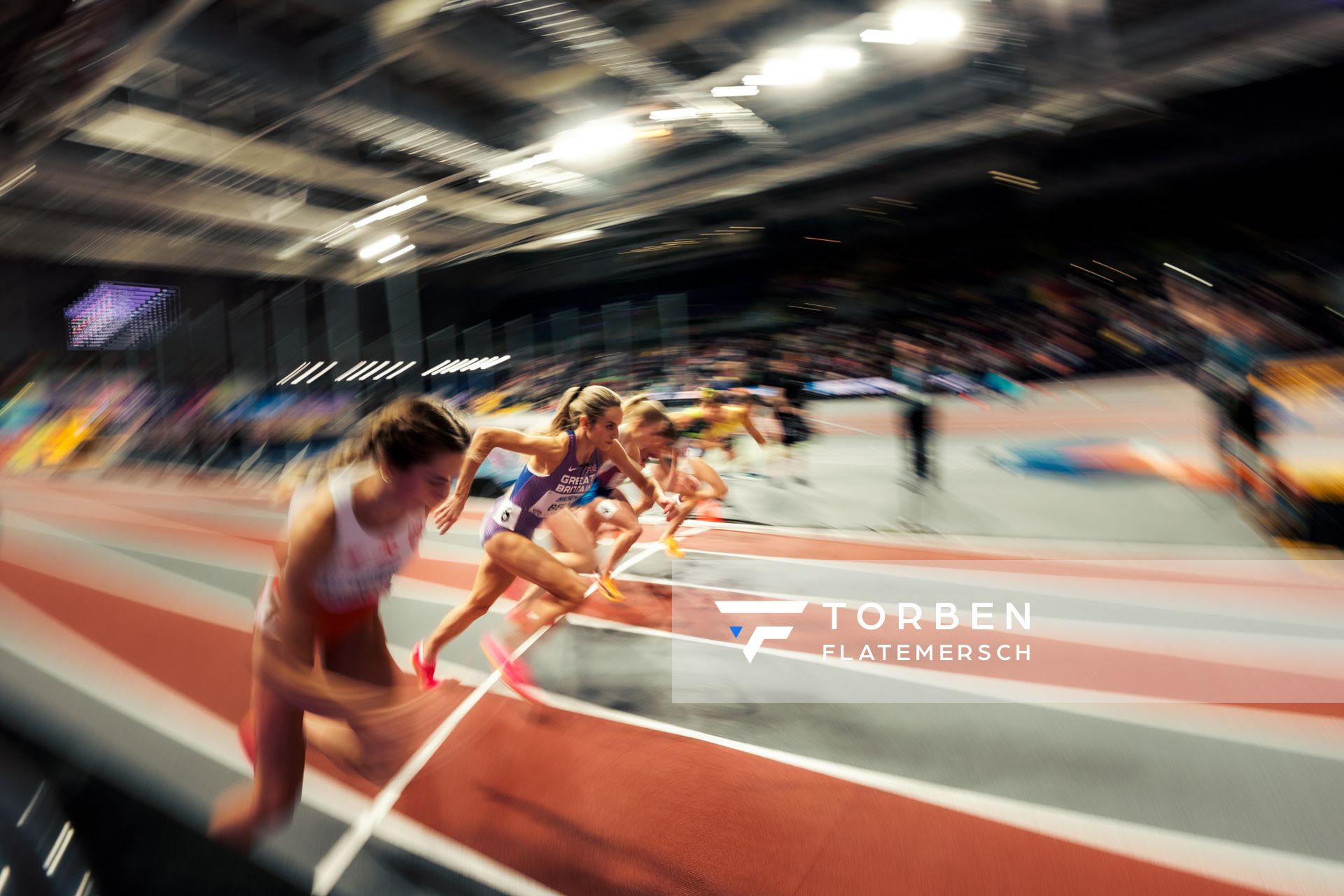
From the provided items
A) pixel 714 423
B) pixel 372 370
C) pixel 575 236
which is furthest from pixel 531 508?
pixel 714 423

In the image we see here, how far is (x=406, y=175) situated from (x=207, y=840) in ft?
8.58

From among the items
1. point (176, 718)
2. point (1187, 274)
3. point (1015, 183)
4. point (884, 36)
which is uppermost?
point (884, 36)

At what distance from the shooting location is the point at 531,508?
8.55ft

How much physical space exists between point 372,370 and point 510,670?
4.61ft

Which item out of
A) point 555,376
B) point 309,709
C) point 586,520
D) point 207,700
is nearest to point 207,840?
point 309,709

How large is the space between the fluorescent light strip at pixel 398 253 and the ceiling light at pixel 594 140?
2.64 feet

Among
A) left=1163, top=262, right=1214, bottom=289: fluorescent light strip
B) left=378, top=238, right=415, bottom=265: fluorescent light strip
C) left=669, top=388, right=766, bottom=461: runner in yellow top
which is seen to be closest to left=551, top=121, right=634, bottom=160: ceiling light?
left=378, top=238, right=415, bottom=265: fluorescent light strip

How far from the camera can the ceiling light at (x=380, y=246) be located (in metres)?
2.88

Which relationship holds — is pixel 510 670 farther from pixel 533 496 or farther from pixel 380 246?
pixel 380 246

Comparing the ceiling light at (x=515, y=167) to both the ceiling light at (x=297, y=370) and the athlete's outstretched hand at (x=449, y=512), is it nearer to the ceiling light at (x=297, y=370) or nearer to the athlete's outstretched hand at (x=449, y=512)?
the ceiling light at (x=297, y=370)

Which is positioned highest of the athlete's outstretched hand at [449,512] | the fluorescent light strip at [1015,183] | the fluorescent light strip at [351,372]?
the fluorescent light strip at [1015,183]

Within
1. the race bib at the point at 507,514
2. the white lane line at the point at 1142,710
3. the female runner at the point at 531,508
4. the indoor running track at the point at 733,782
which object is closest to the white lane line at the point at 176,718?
the indoor running track at the point at 733,782

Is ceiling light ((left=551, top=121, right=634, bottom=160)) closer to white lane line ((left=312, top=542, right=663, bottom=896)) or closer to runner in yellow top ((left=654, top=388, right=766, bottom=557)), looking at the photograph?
runner in yellow top ((left=654, top=388, right=766, bottom=557))

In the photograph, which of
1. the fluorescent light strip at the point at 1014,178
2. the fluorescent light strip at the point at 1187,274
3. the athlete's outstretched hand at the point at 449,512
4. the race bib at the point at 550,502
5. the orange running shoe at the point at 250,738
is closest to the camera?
the orange running shoe at the point at 250,738
